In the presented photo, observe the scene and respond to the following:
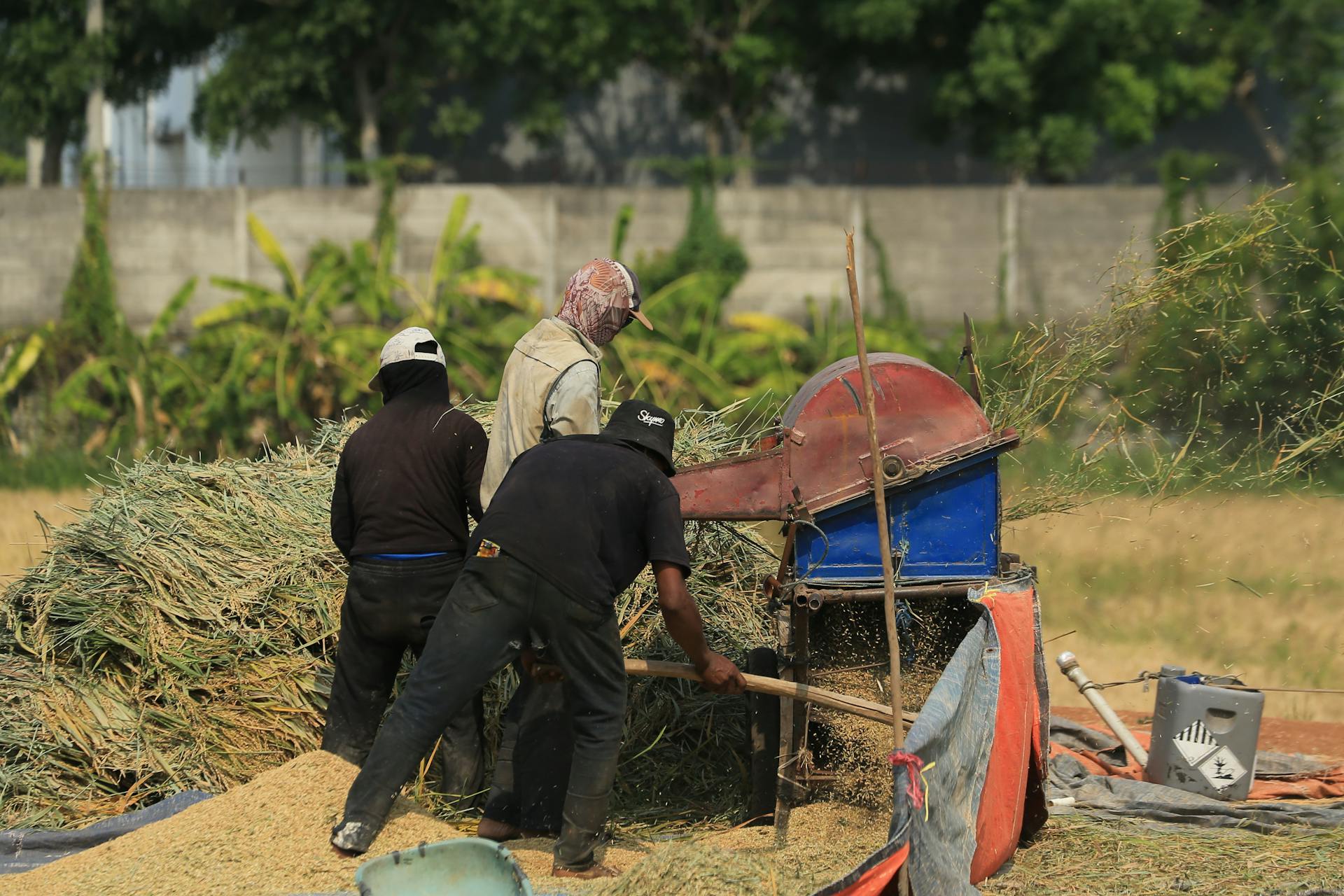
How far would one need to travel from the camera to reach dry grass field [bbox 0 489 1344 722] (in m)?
8.01

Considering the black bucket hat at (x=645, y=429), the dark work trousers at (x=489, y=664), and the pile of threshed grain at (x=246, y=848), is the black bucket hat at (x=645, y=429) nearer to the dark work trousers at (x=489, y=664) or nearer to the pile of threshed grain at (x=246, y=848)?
the dark work trousers at (x=489, y=664)

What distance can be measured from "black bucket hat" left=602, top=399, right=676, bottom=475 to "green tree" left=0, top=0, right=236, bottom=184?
16.6 metres

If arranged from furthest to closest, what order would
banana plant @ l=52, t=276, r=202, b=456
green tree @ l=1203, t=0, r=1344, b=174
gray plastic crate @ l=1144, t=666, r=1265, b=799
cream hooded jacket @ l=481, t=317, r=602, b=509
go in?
green tree @ l=1203, t=0, r=1344, b=174
banana plant @ l=52, t=276, r=202, b=456
gray plastic crate @ l=1144, t=666, r=1265, b=799
cream hooded jacket @ l=481, t=317, r=602, b=509

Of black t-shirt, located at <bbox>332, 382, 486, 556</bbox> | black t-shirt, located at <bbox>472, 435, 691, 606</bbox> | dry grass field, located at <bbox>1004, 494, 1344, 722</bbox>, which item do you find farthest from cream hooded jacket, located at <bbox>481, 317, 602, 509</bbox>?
dry grass field, located at <bbox>1004, 494, 1344, 722</bbox>

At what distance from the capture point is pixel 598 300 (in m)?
4.86

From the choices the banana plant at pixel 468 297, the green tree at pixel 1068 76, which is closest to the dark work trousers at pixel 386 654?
the banana plant at pixel 468 297

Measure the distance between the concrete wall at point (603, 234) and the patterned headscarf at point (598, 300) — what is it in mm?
12734

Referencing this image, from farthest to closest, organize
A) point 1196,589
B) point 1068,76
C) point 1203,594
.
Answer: point 1068,76 < point 1203,594 < point 1196,589

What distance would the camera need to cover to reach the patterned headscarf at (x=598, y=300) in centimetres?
486

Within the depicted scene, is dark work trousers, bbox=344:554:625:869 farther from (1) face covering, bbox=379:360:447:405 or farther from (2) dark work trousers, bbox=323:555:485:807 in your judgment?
(1) face covering, bbox=379:360:447:405

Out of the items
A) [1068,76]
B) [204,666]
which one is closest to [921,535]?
[204,666]

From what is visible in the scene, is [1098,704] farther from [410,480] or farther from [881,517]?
[410,480]

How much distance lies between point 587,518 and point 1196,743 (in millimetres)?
2662

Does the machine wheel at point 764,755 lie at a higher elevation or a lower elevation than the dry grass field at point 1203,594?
higher
